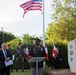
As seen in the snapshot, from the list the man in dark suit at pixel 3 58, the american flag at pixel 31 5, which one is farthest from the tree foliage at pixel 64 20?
the man in dark suit at pixel 3 58

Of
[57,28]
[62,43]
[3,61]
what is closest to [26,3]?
[62,43]

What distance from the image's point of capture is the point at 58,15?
40156mm

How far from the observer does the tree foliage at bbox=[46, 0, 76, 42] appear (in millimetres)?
39250

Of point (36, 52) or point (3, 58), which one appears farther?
point (3, 58)

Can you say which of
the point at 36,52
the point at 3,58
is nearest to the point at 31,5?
the point at 3,58

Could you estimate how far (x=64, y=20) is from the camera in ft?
129

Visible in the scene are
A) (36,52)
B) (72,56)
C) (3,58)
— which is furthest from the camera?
(72,56)

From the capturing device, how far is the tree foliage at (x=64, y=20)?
39250 millimetres

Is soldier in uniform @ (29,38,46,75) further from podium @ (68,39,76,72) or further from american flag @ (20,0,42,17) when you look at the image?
american flag @ (20,0,42,17)

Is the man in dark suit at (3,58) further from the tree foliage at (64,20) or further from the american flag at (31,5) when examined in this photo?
the tree foliage at (64,20)

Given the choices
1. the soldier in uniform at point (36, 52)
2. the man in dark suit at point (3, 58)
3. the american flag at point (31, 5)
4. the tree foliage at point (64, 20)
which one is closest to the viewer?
the soldier in uniform at point (36, 52)

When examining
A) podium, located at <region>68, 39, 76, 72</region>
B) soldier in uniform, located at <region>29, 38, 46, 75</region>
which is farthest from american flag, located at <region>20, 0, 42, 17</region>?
soldier in uniform, located at <region>29, 38, 46, 75</region>

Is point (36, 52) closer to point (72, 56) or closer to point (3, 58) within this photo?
point (3, 58)

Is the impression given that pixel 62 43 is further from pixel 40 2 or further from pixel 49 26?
pixel 49 26
